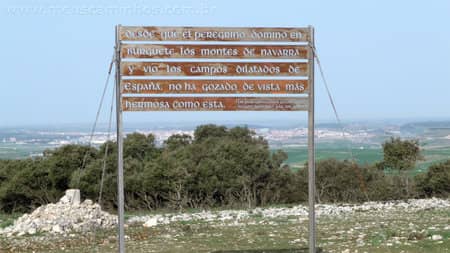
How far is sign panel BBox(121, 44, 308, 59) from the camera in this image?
30.2 ft

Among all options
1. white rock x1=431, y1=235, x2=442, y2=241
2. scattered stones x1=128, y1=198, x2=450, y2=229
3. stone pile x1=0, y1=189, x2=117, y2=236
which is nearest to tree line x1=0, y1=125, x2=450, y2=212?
scattered stones x1=128, y1=198, x2=450, y2=229

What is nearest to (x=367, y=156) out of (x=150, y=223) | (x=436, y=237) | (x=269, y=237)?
(x=150, y=223)

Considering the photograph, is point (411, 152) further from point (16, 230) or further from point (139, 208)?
point (16, 230)

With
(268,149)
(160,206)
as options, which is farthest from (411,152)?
(160,206)

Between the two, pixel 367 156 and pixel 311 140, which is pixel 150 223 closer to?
pixel 311 140

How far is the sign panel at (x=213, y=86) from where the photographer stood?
924cm

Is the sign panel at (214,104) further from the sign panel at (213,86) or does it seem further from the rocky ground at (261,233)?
the rocky ground at (261,233)

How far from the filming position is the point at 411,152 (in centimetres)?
3123

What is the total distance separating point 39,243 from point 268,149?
22.2m

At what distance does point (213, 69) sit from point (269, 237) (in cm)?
583

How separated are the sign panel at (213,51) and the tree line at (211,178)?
65.7 ft

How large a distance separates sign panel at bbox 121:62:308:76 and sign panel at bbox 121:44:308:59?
A: 108 mm

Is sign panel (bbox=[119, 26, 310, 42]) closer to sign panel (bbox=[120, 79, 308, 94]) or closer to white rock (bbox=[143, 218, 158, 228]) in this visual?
sign panel (bbox=[120, 79, 308, 94])

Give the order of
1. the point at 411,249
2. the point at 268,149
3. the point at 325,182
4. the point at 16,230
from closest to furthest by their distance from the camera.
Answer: the point at 411,249
the point at 16,230
the point at 325,182
the point at 268,149
